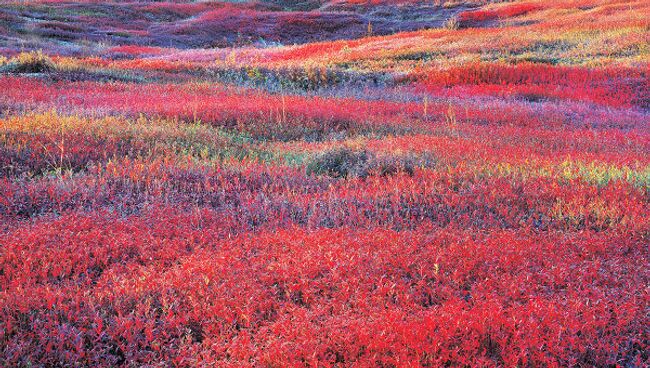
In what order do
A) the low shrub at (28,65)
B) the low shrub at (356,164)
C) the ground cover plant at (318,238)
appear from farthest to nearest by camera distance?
the low shrub at (28,65), the low shrub at (356,164), the ground cover plant at (318,238)

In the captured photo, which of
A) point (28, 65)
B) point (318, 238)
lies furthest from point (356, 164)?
point (28, 65)

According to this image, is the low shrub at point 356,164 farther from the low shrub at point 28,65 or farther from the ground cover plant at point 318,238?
the low shrub at point 28,65

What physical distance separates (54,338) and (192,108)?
29.0 ft

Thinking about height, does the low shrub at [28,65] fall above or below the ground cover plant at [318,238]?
above

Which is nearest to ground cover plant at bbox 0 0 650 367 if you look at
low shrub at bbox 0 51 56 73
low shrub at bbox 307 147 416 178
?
low shrub at bbox 307 147 416 178

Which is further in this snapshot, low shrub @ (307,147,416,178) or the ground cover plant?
low shrub @ (307,147,416,178)

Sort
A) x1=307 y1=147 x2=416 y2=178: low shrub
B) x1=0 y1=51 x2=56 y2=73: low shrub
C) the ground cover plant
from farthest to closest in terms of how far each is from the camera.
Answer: x1=0 y1=51 x2=56 y2=73: low shrub
x1=307 y1=147 x2=416 y2=178: low shrub
the ground cover plant

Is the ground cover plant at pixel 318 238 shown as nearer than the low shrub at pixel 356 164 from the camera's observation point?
Yes

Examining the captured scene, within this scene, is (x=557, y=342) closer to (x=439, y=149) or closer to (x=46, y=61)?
(x=439, y=149)

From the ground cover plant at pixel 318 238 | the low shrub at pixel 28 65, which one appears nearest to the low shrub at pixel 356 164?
the ground cover plant at pixel 318 238

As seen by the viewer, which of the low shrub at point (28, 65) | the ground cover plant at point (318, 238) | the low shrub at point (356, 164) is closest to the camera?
the ground cover plant at point (318, 238)

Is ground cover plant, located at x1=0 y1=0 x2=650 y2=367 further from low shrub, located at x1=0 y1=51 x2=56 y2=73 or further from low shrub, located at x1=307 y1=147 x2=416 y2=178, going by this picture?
low shrub, located at x1=0 y1=51 x2=56 y2=73

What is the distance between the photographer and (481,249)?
4.41 metres

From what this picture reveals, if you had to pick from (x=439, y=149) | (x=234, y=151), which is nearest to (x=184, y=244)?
(x=234, y=151)
